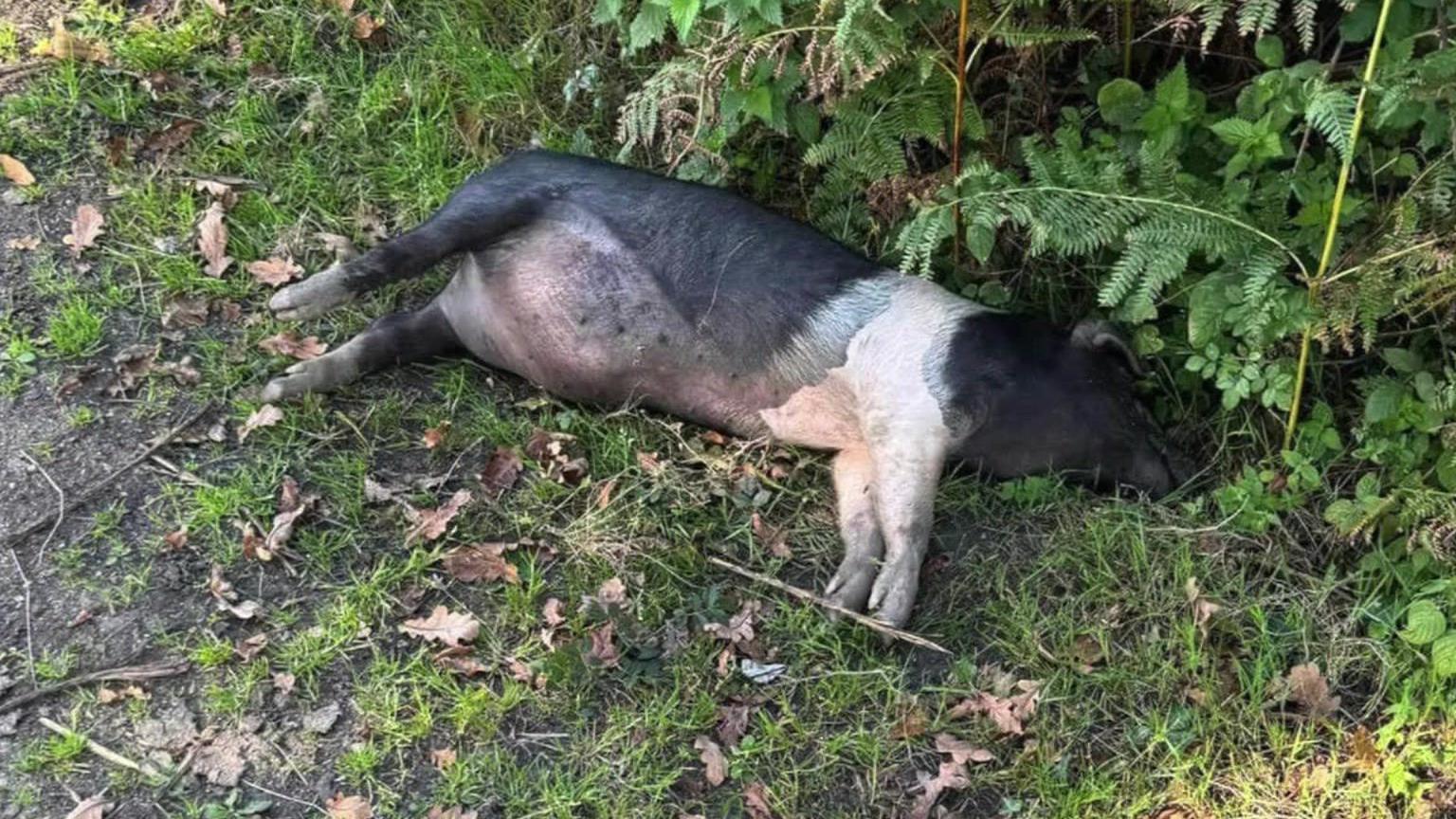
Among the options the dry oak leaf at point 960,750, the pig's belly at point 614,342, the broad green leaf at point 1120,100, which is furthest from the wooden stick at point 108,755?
the broad green leaf at point 1120,100

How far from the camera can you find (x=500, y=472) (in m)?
3.95

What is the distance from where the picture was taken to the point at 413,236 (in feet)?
13.5

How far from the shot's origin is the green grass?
10.8 ft

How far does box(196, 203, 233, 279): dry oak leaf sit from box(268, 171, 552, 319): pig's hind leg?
0.43m

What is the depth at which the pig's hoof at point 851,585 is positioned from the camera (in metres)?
3.70

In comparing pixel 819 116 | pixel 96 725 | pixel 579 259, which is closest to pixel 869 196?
pixel 819 116

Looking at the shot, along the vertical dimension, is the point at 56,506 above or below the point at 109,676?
above

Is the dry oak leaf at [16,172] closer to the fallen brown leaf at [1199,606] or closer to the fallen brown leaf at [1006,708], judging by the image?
the fallen brown leaf at [1006,708]

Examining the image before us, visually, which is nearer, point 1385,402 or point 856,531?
→ point 1385,402

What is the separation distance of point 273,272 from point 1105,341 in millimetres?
2625

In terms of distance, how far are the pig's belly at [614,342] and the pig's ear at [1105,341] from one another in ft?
2.87

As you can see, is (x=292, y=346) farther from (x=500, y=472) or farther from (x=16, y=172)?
(x=16, y=172)

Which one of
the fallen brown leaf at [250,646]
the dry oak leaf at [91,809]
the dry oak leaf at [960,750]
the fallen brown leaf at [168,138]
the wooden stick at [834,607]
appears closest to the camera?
the dry oak leaf at [91,809]

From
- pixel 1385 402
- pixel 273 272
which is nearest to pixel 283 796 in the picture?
pixel 273 272
